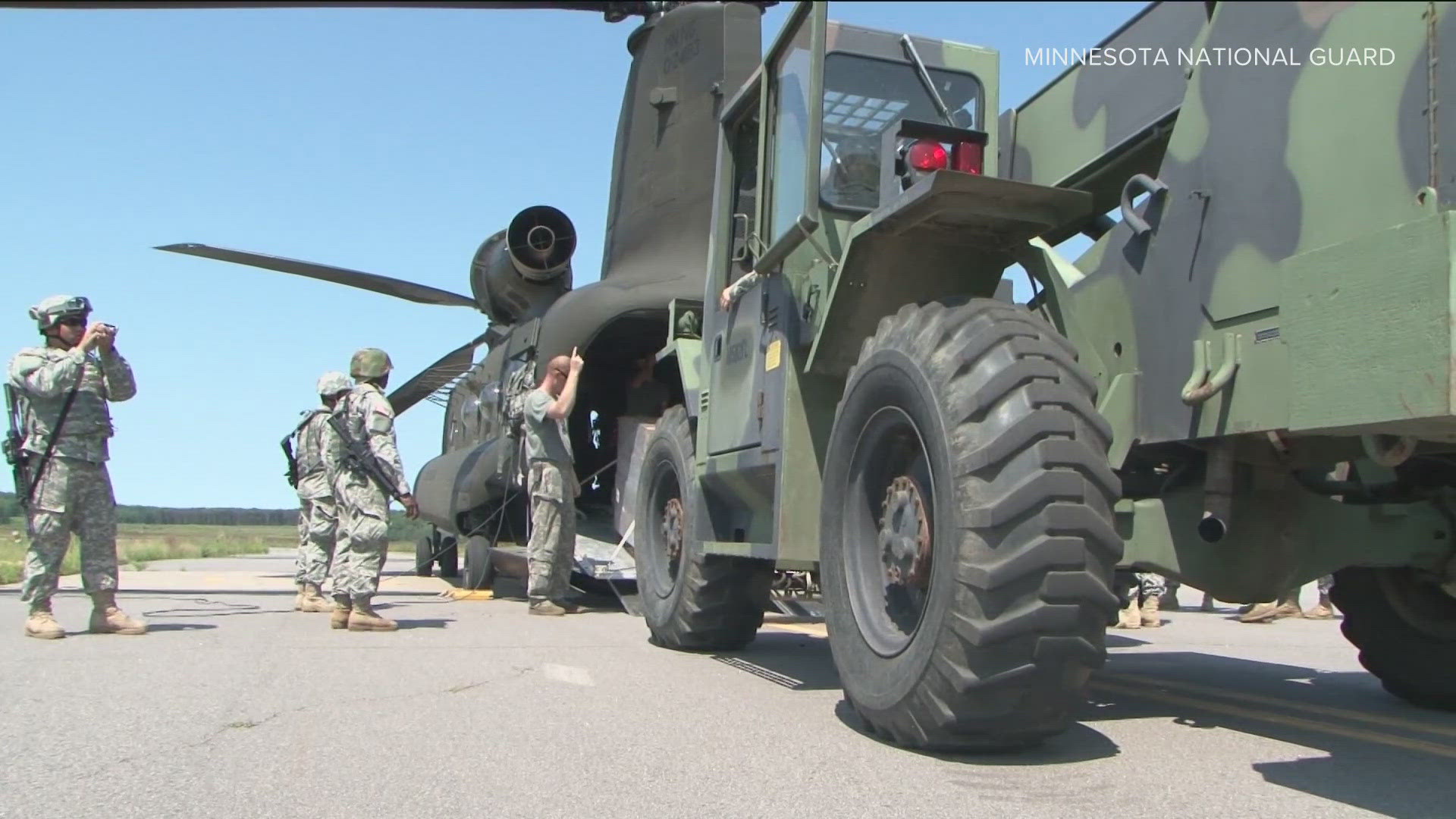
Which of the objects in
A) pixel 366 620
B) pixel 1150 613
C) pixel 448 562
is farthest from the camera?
pixel 448 562

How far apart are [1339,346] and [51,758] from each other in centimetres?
353

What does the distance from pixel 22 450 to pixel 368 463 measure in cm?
191

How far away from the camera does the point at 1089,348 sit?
377cm

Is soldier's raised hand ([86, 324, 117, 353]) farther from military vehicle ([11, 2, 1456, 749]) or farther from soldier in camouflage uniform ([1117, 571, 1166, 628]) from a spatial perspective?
soldier in camouflage uniform ([1117, 571, 1166, 628])

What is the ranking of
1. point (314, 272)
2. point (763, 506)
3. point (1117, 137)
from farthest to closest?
1. point (314, 272)
2. point (763, 506)
3. point (1117, 137)

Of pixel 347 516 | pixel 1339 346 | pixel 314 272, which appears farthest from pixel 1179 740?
pixel 314 272

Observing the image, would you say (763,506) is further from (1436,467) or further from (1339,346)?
(1339,346)

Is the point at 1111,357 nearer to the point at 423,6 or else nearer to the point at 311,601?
the point at 423,6

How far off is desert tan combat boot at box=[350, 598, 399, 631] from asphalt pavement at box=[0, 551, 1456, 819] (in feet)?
2.67

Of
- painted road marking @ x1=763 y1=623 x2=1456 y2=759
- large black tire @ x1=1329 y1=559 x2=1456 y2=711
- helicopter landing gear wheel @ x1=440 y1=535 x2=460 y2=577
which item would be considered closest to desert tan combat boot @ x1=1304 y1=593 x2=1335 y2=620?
painted road marking @ x1=763 y1=623 x2=1456 y2=759

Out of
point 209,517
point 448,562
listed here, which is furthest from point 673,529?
point 209,517

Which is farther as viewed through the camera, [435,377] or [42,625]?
[435,377]

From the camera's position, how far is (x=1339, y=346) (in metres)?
2.52

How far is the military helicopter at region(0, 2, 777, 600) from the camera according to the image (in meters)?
10.0
